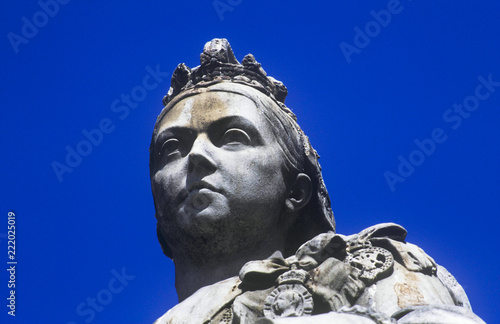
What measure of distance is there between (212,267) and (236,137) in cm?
120

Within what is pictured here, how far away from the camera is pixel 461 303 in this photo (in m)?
8.56

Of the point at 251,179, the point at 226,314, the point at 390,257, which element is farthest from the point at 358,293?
the point at 251,179

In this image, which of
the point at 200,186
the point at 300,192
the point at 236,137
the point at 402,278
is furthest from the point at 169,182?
the point at 402,278

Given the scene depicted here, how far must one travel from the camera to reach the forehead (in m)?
9.62

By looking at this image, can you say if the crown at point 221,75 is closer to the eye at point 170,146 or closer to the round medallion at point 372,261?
the eye at point 170,146

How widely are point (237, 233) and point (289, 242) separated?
0.76 meters

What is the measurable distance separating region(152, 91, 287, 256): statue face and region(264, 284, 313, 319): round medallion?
1215 mm

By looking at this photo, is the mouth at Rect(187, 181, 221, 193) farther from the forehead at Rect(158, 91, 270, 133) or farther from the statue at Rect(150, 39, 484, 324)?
the forehead at Rect(158, 91, 270, 133)

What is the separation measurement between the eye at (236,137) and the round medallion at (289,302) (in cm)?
185

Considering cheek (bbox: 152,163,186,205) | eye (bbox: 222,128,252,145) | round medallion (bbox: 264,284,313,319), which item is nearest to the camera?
round medallion (bbox: 264,284,313,319)

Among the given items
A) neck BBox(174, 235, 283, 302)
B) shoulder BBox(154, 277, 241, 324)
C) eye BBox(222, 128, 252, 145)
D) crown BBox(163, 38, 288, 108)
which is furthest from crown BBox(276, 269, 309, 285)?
crown BBox(163, 38, 288, 108)

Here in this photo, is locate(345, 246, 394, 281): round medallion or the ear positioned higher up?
the ear

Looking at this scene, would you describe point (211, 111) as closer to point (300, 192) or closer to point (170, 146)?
point (170, 146)

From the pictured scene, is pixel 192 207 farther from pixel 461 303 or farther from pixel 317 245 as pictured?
pixel 461 303
